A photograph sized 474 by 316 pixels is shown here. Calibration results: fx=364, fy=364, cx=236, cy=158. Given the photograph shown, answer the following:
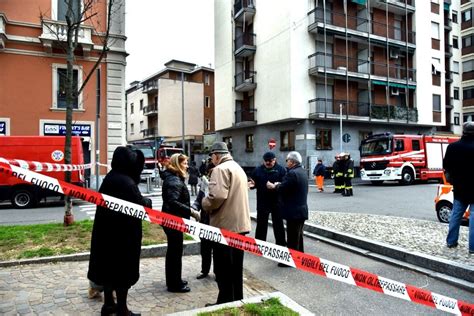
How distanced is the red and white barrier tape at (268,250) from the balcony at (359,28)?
86.2 ft

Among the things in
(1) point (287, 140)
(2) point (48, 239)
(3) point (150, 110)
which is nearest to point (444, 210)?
(2) point (48, 239)

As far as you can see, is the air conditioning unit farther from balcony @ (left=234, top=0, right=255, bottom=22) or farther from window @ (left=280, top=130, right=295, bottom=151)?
balcony @ (left=234, top=0, right=255, bottom=22)

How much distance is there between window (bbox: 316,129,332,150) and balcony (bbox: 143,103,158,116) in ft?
94.9

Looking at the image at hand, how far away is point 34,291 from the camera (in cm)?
438

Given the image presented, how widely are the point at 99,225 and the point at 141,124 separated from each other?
5566cm

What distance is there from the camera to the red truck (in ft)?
42.8

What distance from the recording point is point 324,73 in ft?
89.7

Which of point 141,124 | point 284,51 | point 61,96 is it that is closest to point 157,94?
point 141,124

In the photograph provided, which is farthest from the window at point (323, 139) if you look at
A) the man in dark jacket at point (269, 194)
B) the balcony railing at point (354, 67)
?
the man in dark jacket at point (269, 194)

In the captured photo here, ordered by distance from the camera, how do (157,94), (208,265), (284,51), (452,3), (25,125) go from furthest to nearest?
(157,94)
(452,3)
(284,51)
(25,125)
(208,265)

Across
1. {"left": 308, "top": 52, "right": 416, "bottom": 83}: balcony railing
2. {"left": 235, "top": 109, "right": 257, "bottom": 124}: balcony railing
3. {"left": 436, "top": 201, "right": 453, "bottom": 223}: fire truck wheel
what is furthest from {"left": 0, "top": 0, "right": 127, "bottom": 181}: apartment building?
{"left": 436, "top": 201, "right": 453, "bottom": 223}: fire truck wheel

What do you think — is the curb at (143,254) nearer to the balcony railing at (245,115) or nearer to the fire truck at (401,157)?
the fire truck at (401,157)

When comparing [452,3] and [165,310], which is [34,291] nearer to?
[165,310]

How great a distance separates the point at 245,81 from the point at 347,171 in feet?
60.5
